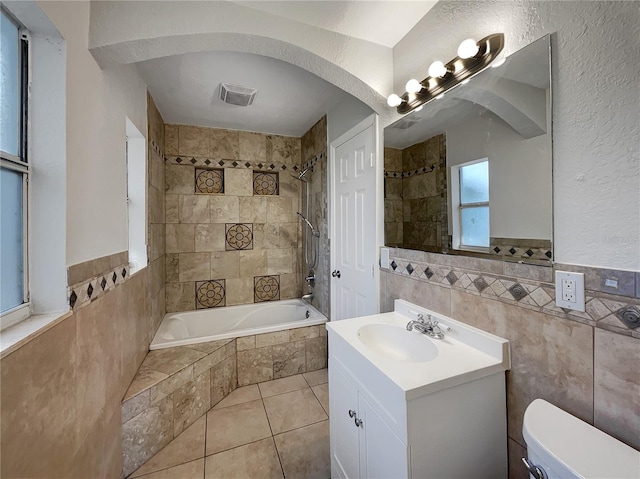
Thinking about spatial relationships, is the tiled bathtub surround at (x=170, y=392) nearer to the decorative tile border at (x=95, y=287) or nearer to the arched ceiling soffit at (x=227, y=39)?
the decorative tile border at (x=95, y=287)

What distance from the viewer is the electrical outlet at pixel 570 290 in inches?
32.9

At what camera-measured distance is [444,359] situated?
41.6 inches

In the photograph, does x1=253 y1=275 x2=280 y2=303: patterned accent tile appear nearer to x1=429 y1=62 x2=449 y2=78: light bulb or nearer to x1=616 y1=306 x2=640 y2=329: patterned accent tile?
x1=429 y1=62 x2=449 y2=78: light bulb

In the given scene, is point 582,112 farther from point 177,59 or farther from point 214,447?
point 214,447

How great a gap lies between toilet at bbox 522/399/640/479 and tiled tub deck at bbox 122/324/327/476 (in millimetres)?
1903

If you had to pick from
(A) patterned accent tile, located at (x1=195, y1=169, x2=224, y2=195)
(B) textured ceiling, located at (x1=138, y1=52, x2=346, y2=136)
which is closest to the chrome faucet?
(B) textured ceiling, located at (x1=138, y1=52, x2=346, y2=136)

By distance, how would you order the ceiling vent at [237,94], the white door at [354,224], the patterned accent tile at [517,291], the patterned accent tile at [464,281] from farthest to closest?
the ceiling vent at [237,94] → the white door at [354,224] → the patterned accent tile at [464,281] → the patterned accent tile at [517,291]

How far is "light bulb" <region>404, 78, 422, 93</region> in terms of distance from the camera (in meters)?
1.42

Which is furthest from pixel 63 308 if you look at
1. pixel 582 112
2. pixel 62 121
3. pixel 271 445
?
pixel 582 112

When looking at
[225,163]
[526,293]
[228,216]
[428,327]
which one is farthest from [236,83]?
[526,293]

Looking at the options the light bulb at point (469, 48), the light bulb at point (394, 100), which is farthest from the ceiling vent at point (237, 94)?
the light bulb at point (469, 48)

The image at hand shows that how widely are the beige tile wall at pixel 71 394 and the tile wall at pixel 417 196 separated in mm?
1645

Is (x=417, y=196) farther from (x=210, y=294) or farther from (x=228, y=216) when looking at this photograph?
(x=210, y=294)

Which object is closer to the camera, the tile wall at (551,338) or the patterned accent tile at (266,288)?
the tile wall at (551,338)
